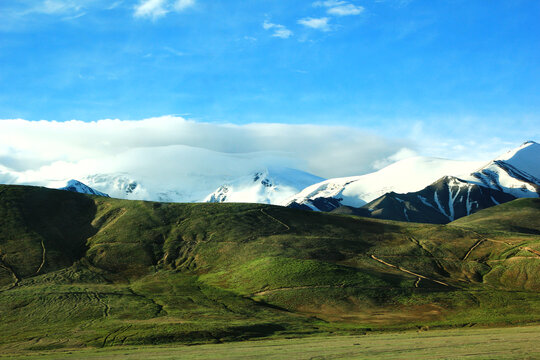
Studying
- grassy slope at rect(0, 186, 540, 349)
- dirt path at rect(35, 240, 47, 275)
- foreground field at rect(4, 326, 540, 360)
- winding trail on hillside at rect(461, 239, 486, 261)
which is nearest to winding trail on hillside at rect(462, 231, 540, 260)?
winding trail on hillside at rect(461, 239, 486, 261)

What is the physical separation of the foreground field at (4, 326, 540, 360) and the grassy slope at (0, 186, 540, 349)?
6490 millimetres

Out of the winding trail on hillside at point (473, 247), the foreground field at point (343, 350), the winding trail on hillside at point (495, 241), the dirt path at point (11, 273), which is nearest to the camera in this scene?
the foreground field at point (343, 350)

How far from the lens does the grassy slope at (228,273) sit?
68875mm

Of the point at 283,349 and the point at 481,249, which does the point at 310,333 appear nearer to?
the point at 283,349

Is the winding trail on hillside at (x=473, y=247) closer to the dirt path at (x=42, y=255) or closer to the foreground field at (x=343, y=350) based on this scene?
the foreground field at (x=343, y=350)

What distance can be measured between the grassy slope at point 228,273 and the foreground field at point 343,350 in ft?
21.3

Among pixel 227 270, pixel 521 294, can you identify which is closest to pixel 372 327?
pixel 521 294

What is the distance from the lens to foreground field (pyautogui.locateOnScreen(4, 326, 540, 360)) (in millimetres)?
38094

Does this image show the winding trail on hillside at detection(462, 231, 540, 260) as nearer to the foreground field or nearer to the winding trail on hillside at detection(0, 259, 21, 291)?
the foreground field

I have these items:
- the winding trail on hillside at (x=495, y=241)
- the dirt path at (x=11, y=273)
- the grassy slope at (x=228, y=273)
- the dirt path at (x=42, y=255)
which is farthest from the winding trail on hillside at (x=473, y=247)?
the dirt path at (x=11, y=273)

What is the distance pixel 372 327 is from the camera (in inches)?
2606

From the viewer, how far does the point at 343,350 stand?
42938mm

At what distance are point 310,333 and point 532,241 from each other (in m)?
70.4

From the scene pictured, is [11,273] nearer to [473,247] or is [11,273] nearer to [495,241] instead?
[473,247]
